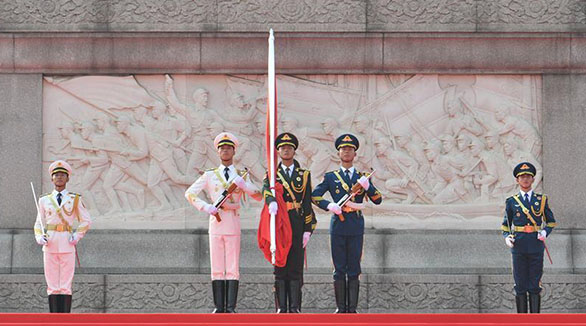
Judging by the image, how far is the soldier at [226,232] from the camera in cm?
1285

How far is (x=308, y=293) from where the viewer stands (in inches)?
583

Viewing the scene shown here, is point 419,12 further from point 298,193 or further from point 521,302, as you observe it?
point 521,302

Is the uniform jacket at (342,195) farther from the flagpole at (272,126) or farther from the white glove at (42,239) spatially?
the white glove at (42,239)

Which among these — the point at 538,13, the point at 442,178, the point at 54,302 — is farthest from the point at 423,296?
the point at 54,302

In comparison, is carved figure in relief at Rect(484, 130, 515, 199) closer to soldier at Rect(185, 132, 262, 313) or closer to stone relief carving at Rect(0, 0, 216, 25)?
stone relief carving at Rect(0, 0, 216, 25)

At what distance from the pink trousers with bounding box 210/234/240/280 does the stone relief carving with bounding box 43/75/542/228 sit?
237cm

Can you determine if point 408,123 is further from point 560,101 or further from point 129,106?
point 129,106

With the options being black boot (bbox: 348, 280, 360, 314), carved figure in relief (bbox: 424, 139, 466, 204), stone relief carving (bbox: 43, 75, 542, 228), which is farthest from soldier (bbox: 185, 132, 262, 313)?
carved figure in relief (bbox: 424, 139, 466, 204)

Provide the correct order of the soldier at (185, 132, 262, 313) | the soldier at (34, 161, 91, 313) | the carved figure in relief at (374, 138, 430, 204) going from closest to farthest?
the soldier at (185, 132, 262, 313) → the soldier at (34, 161, 91, 313) → the carved figure in relief at (374, 138, 430, 204)

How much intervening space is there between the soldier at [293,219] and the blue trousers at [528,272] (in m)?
2.05

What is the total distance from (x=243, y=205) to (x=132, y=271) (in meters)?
1.42

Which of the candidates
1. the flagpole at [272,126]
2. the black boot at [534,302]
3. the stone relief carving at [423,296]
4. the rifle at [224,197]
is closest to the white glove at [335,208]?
the flagpole at [272,126]

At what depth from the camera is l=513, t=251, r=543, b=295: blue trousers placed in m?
13.2
